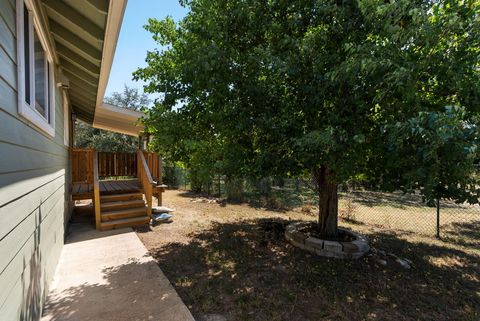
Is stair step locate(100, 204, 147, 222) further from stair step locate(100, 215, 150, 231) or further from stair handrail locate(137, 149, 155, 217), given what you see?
stair handrail locate(137, 149, 155, 217)

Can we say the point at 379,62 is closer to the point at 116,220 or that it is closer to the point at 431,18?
the point at 431,18

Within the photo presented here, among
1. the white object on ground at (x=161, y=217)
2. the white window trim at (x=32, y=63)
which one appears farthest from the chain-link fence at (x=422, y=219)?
the white window trim at (x=32, y=63)

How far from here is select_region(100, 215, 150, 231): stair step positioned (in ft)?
18.8

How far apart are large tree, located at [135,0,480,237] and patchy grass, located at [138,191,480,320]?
1287mm

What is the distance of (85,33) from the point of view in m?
2.85

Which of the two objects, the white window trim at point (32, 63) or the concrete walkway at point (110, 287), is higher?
the white window trim at point (32, 63)

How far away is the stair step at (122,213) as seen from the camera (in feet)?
19.3

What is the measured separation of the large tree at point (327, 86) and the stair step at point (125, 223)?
8.98ft

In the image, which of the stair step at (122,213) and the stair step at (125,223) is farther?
the stair step at (122,213)

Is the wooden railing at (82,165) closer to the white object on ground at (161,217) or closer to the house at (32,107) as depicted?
the white object on ground at (161,217)

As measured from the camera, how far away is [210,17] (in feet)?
13.3

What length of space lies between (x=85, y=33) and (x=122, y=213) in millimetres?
4397

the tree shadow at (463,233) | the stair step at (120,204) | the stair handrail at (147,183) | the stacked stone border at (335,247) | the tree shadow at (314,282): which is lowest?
the tree shadow at (463,233)

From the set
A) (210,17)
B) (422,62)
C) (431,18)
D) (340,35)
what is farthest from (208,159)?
(431,18)
